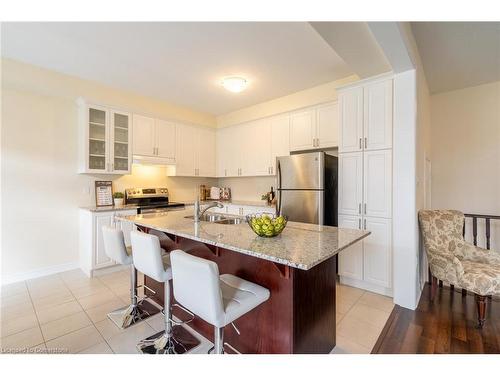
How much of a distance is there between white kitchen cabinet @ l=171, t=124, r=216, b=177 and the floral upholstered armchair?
12.3ft

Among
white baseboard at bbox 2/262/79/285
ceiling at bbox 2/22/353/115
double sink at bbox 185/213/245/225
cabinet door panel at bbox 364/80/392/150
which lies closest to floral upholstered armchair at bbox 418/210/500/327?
cabinet door panel at bbox 364/80/392/150

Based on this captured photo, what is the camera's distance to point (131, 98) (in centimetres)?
395

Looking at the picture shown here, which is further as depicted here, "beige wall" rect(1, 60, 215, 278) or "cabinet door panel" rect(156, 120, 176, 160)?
"cabinet door panel" rect(156, 120, 176, 160)

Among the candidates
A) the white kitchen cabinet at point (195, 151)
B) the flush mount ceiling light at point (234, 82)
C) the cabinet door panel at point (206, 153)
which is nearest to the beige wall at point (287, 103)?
the cabinet door panel at point (206, 153)

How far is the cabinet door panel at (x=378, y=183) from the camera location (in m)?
2.65

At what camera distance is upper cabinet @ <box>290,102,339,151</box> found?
3.50 m

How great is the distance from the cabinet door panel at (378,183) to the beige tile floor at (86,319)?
38.4 inches

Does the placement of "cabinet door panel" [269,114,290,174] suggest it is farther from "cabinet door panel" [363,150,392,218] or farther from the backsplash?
"cabinet door panel" [363,150,392,218]

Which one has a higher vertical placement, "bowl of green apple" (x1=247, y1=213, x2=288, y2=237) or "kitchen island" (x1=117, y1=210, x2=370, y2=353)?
"bowl of green apple" (x1=247, y1=213, x2=288, y2=237)

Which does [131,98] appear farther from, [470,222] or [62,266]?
[470,222]

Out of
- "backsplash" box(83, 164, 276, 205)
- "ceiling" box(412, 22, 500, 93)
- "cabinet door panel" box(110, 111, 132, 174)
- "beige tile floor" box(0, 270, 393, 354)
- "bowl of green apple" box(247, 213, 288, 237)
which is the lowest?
"beige tile floor" box(0, 270, 393, 354)
